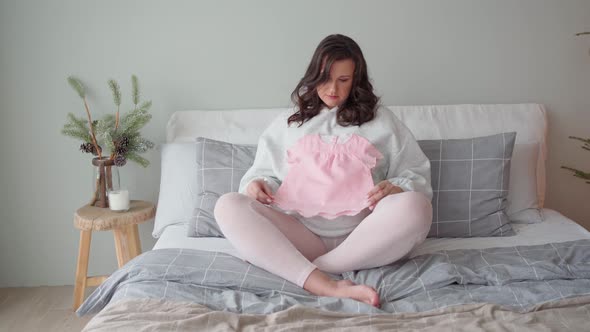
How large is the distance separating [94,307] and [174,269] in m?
0.25

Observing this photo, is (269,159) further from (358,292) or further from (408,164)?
(358,292)

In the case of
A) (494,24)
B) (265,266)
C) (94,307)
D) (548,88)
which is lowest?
(94,307)

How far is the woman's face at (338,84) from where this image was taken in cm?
208

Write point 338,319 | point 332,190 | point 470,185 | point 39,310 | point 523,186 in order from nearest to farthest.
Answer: point 338,319
point 332,190
point 470,185
point 523,186
point 39,310

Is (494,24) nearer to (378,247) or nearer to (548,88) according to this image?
(548,88)

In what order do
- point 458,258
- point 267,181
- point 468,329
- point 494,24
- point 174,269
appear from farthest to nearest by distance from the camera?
point 494,24 < point 267,181 < point 458,258 < point 174,269 < point 468,329

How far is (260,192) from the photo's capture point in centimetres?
195

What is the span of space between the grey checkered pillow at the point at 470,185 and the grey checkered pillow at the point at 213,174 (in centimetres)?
66

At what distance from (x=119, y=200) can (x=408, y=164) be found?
1117 mm

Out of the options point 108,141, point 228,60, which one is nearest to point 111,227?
point 108,141

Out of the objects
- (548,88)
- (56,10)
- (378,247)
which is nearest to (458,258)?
(378,247)

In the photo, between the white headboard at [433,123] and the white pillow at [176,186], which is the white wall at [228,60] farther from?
the white pillow at [176,186]

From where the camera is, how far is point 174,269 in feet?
5.81

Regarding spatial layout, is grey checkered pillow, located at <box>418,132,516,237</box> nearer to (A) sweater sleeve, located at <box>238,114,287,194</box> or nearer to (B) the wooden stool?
(A) sweater sleeve, located at <box>238,114,287,194</box>
